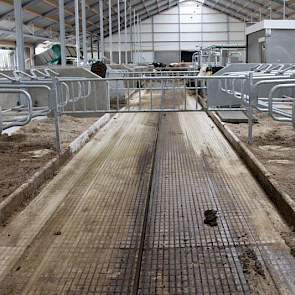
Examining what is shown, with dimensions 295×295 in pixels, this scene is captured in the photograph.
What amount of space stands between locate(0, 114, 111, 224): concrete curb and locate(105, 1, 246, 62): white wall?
1625 inches

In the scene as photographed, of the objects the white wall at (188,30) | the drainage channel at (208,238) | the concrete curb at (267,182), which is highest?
the white wall at (188,30)

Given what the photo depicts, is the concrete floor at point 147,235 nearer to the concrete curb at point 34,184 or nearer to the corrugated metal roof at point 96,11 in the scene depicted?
the concrete curb at point 34,184

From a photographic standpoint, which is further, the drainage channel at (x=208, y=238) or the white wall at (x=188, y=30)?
the white wall at (x=188, y=30)

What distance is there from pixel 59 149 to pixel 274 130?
12.9ft

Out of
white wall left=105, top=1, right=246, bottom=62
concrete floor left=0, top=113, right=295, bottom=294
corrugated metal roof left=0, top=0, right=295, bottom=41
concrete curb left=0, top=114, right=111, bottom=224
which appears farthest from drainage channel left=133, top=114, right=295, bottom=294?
white wall left=105, top=1, right=246, bottom=62

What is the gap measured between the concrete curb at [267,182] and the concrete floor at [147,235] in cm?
9

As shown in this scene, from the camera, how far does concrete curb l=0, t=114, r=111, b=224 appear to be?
4.14 meters

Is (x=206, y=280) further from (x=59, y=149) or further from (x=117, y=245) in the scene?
(x=59, y=149)

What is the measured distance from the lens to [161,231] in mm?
3811

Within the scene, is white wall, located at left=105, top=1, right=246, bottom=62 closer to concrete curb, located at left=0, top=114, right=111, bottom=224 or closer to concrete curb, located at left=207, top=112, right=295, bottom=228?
concrete curb, located at left=207, top=112, right=295, bottom=228

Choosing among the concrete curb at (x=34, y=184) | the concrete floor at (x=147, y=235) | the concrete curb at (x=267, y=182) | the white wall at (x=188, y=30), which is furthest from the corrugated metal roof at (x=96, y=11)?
the concrete floor at (x=147, y=235)

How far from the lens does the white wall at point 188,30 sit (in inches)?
1852

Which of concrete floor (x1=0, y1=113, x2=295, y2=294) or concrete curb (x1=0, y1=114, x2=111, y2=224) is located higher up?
concrete curb (x1=0, y1=114, x2=111, y2=224)

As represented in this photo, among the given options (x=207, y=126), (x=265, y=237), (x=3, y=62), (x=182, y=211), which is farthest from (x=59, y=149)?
(x=3, y=62)
